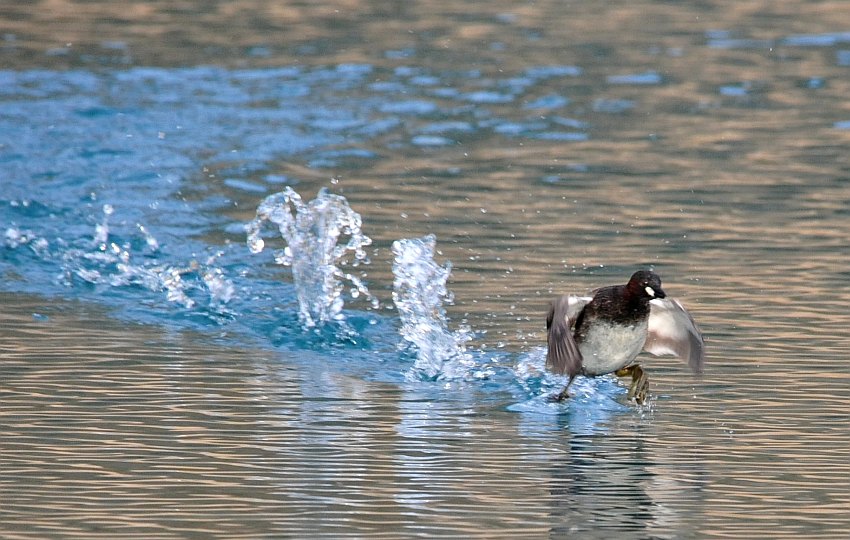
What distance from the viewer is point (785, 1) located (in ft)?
84.8

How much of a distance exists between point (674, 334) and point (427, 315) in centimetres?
158

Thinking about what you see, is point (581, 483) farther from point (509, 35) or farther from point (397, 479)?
point (509, 35)

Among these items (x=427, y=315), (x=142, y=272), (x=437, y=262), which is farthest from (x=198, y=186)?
(x=427, y=315)

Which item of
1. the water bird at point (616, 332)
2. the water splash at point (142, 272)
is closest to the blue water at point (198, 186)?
the water splash at point (142, 272)

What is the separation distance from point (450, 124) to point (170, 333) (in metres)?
7.59

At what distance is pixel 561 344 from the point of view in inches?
317

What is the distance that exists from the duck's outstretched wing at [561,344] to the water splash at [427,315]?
3.03 ft

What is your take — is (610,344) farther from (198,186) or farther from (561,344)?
(198,186)

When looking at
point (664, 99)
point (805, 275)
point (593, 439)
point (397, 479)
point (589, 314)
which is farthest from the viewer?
point (664, 99)

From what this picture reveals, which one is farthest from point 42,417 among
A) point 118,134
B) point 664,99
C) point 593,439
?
point 664,99

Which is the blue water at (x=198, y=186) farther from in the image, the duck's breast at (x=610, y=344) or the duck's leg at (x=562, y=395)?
the duck's breast at (x=610, y=344)

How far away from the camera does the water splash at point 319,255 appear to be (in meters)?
10.3

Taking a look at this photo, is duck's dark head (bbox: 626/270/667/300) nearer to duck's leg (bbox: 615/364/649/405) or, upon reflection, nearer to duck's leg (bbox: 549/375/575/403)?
duck's leg (bbox: 615/364/649/405)

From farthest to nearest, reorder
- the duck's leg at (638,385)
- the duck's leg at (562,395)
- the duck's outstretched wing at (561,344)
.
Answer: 1. the duck's leg at (562,395)
2. the duck's leg at (638,385)
3. the duck's outstretched wing at (561,344)
